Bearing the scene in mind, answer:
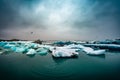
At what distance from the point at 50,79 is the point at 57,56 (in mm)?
4098

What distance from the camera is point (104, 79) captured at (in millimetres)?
3768

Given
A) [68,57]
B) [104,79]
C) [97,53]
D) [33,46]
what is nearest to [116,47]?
[97,53]

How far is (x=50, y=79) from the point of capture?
375cm

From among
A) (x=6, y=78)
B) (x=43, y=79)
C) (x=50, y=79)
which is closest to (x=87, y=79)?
(x=50, y=79)

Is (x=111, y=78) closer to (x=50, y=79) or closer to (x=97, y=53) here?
(x=50, y=79)

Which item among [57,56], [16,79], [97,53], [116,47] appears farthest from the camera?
[116,47]

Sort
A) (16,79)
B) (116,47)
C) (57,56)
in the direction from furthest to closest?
(116,47) < (57,56) < (16,79)

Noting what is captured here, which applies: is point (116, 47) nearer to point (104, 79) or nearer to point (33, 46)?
point (33, 46)

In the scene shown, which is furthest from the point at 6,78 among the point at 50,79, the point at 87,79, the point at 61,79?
the point at 87,79

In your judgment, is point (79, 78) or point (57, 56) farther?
point (57, 56)

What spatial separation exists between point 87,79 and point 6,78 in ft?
9.48

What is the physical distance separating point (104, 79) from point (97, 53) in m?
5.67

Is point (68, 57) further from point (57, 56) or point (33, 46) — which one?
point (33, 46)

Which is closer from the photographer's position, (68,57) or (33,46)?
(68,57)
